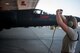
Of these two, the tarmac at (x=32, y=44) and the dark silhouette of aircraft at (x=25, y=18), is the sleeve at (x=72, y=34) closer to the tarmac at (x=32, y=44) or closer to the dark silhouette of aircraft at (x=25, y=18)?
the tarmac at (x=32, y=44)

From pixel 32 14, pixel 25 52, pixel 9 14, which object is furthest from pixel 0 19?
pixel 25 52

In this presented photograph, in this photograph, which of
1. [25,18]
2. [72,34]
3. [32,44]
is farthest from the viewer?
[25,18]

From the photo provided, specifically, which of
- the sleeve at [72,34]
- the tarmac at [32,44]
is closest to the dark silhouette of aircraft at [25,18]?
the tarmac at [32,44]

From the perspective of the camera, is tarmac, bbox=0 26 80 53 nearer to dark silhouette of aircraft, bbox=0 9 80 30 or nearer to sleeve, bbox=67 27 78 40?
dark silhouette of aircraft, bbox=0 9 80 30

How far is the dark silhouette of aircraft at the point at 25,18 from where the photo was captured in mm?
9172

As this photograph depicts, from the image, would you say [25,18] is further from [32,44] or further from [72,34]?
[72,34]

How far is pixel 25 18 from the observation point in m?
9.28

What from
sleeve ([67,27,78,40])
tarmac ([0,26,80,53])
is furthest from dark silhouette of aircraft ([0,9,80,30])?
sleeve ([67,27,78,40])

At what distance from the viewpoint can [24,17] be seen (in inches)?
364

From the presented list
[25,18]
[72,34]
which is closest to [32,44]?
[25,18]

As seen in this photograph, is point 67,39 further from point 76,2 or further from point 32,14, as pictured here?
point 32,14

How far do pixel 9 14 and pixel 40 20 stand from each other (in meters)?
1.19

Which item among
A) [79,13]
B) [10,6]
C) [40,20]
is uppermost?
[79,13]

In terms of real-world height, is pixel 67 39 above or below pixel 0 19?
above
